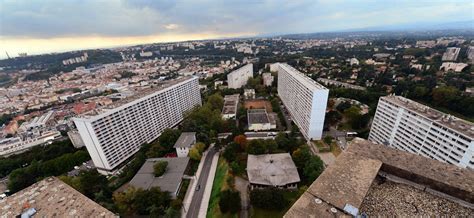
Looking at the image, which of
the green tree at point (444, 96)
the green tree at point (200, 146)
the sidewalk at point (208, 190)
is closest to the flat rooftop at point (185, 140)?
the green tree at point (200, 146)

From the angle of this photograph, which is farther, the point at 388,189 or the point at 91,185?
the point at 91,185

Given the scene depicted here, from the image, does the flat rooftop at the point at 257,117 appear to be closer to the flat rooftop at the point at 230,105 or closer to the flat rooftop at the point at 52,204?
the flat rooftop at the point at 230,105

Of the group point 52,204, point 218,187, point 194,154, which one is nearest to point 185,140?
point 194,154

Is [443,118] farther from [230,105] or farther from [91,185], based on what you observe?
[91,185]

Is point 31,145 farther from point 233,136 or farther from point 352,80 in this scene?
point 352,80

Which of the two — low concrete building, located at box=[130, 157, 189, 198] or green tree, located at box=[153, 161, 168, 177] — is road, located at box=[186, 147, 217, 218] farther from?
green tree, located at box=[153, 161, 168, 177]

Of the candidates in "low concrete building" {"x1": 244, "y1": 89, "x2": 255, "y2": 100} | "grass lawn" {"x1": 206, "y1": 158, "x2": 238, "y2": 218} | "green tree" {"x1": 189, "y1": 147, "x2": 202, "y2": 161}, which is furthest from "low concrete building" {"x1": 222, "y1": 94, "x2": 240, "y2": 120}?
"grass lawn" {"x1": 206, "y1": 158, "x2": 238, "y2": 218}
